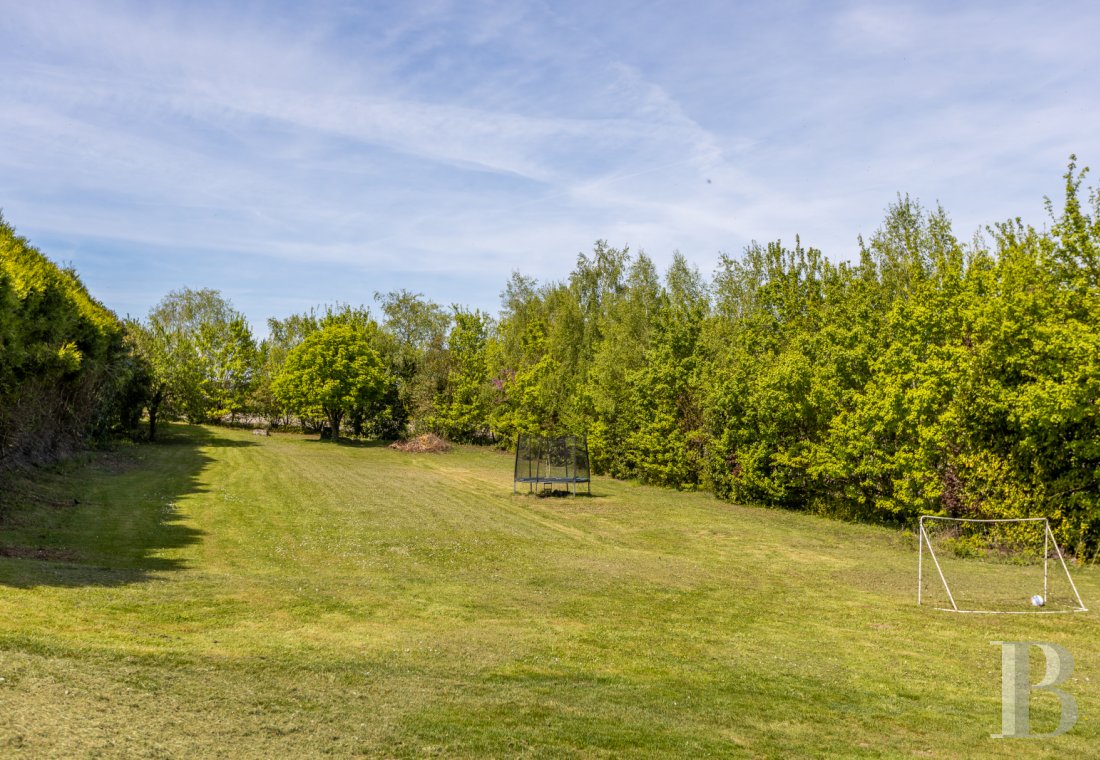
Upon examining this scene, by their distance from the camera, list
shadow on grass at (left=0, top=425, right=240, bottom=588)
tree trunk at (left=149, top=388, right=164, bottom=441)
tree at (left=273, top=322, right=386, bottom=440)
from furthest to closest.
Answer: tree at (left=273, top=322, right=386, bottom=440)
tree trunk at (left=149, top=388, right=164, bottom=441)
shadow on grass at (left=0, top=425, right=240, bottom=588)

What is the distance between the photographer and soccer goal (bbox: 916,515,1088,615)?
546 inches

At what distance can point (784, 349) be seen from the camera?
96.8 ft

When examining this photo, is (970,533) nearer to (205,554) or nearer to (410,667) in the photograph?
(410,667)

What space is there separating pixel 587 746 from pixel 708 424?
2537cm

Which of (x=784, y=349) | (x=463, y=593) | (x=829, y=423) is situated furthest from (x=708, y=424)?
(x=463, y=593)

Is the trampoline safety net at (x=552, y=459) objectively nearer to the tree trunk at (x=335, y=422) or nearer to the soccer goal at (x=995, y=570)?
the soccer goal at (x=995, y=570)

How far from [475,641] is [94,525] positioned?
12143 millimetres

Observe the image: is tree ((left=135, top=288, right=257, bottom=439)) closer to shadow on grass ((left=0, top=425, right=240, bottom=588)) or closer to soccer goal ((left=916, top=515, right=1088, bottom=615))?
shadow on grass ((left=0, top=425, right=240, bottom=588))

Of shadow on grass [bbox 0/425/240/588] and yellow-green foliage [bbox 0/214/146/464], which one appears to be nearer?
shadow on grass [bbox 0/425/240/588]

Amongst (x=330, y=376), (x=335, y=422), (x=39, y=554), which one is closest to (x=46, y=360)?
(x=39, y=554)

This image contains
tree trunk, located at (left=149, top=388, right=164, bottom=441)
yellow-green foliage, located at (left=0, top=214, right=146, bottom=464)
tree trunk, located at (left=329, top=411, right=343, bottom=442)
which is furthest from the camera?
tree trunk, located at (left=329, top=411, right=343, bottom=442)

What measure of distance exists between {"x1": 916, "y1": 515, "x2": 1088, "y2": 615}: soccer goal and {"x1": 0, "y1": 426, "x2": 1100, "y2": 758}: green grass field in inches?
22.6

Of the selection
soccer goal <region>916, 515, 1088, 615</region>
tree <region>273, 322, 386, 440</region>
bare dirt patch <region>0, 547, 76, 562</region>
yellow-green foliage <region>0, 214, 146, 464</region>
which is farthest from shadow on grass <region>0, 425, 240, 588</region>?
tree <region>273, 322, 386, 440</region>

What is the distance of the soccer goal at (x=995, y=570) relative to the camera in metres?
13.9
